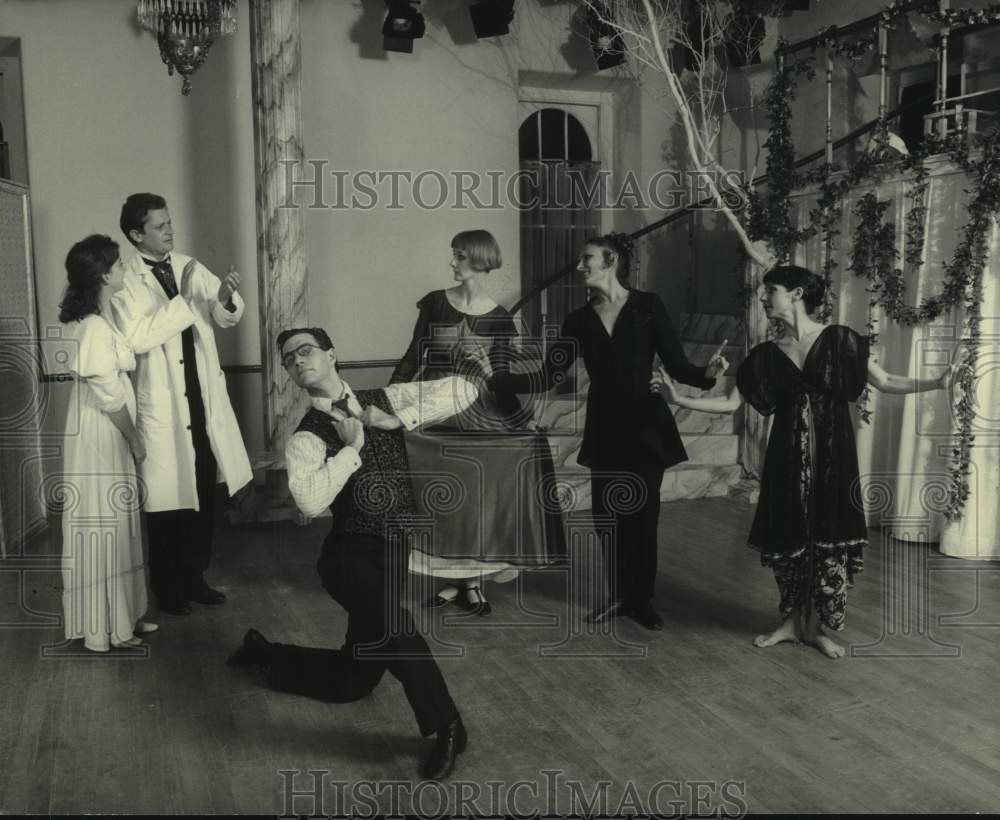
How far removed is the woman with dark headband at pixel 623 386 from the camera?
4.02 m

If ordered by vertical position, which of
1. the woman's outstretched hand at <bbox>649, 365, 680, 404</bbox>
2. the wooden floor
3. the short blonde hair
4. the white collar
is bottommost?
the wooden floor

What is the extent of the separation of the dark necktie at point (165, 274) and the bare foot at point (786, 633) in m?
2.74

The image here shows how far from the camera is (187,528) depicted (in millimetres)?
4398

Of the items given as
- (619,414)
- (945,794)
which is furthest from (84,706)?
(945,794)

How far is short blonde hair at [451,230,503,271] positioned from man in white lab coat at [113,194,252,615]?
2.94 ft

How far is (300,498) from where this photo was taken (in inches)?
109

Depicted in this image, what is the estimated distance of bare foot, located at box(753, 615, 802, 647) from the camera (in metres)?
3.98

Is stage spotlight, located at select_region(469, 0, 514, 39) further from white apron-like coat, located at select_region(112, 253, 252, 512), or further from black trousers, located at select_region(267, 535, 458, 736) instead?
black trousers, located at select_region(267, 535, 458, 736)

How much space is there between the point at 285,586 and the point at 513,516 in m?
1.44

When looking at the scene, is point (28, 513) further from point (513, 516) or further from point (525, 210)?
point (525, 210)

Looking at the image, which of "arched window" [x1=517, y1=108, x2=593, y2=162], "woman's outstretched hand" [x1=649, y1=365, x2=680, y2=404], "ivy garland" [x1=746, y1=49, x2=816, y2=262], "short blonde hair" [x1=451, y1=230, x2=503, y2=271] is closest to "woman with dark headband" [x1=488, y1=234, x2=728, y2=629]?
"woman's outstretched hand" [x1=649, y1=365, x2=680, y2=404]

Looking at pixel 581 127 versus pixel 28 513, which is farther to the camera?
pixel 581 127

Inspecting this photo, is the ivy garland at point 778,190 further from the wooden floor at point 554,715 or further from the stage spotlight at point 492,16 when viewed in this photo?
the wooden floor at point 554,715

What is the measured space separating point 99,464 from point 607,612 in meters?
2.08
